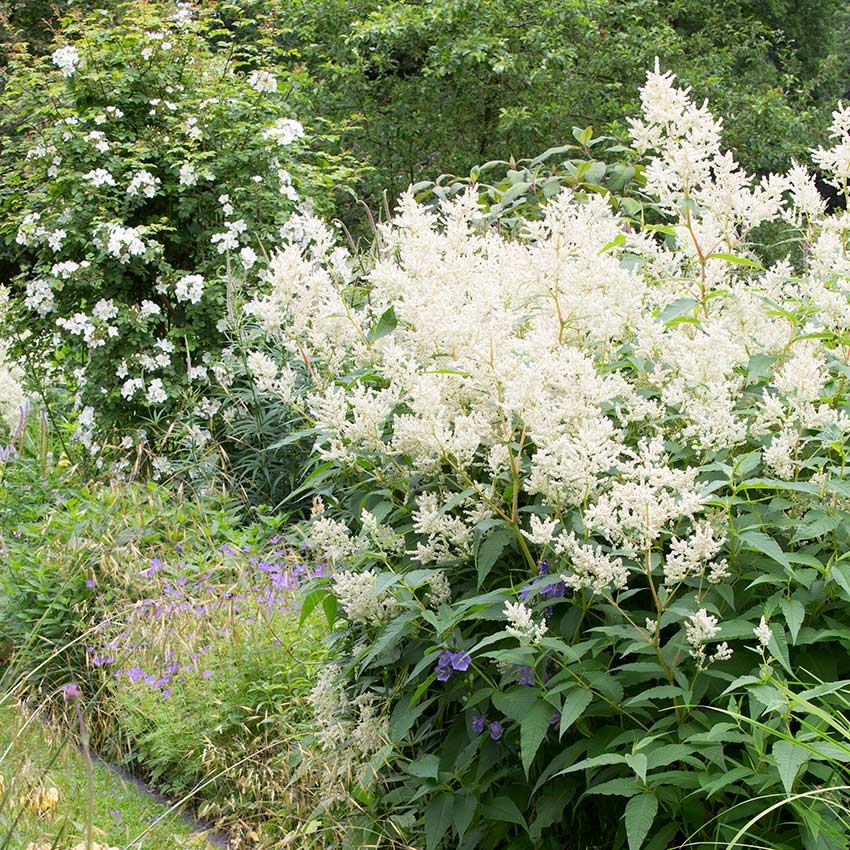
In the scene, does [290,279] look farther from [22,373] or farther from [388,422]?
[22,373]

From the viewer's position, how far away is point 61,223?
21.9 feet

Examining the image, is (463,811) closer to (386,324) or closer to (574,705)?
(574,705)

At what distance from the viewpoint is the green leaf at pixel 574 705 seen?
6.88 ft

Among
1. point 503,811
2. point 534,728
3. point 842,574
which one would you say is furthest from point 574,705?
point 842,574

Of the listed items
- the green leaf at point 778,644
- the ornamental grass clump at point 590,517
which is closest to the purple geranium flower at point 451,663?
the ornamental grass clump at point 590,517

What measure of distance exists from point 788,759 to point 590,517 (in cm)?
57

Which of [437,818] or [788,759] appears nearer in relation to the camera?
[788,759]

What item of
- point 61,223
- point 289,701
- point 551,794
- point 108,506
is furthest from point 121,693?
point 61,223

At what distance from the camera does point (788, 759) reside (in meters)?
1.93

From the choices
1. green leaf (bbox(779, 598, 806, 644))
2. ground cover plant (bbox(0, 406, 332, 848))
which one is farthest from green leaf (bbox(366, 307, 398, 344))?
green leaf (bbox(779, 598, 806, 644))

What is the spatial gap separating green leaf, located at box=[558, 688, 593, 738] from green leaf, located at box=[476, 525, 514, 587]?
0.32 m

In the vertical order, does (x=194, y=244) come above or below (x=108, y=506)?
above

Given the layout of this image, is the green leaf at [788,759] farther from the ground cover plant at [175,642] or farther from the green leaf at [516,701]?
the ground cover plant at [175,642]

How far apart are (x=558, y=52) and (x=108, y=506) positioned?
308 inches
